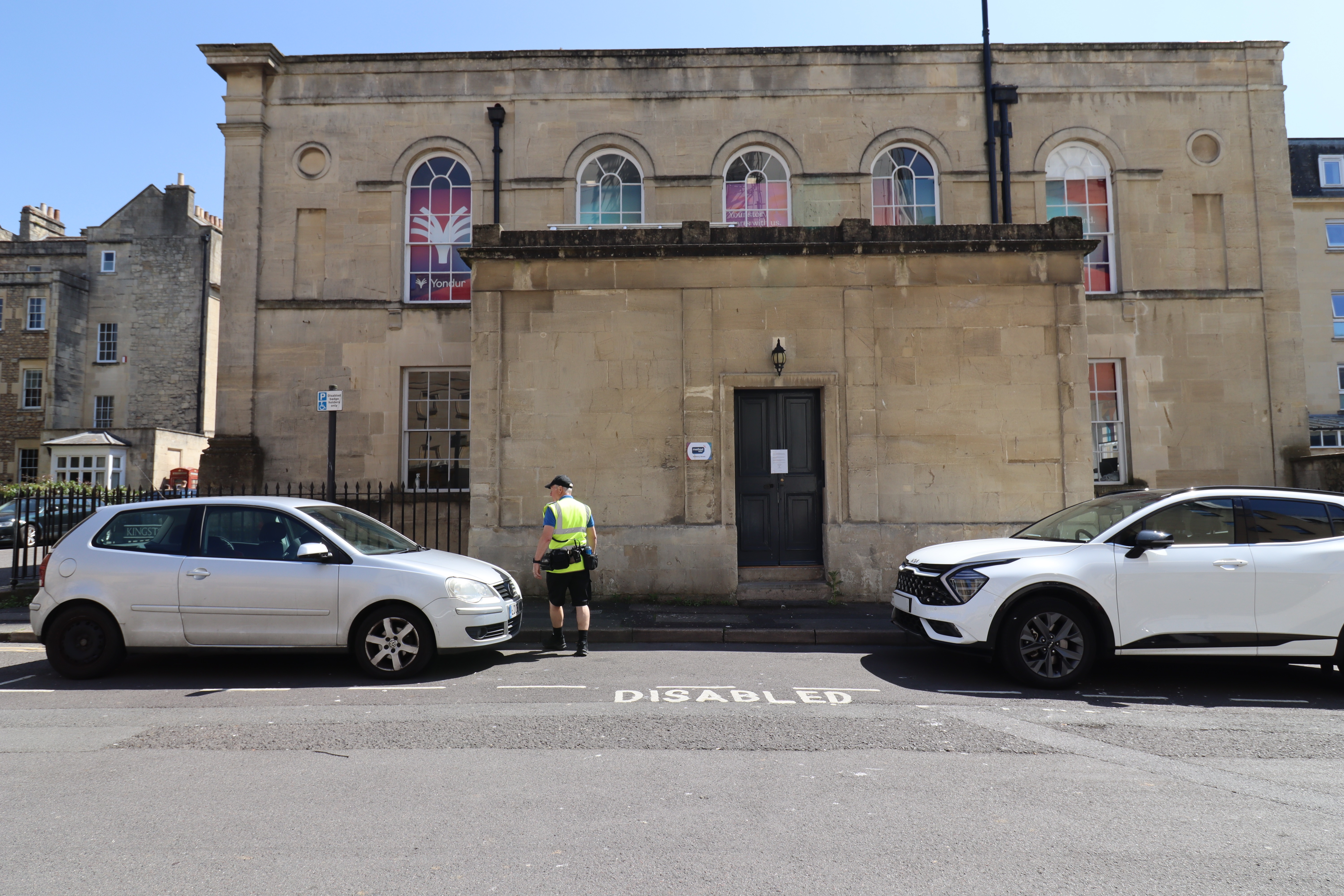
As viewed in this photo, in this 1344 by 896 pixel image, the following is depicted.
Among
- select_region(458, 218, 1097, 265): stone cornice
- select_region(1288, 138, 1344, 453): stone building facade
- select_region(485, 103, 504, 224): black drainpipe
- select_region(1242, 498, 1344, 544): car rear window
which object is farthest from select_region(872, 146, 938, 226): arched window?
select_region(1288, 138, 1344, 453): stone building facade

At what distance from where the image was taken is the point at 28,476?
35.3 metres

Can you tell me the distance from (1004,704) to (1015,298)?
671cm

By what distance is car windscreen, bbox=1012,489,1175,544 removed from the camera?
23.8 feet

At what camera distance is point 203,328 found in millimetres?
35125

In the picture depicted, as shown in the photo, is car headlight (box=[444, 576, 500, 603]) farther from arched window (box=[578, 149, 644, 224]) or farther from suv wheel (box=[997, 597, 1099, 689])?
arched window (box=[578, 149, 644, 224])

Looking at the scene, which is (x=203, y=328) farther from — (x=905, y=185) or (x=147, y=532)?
(x=147, y=532)

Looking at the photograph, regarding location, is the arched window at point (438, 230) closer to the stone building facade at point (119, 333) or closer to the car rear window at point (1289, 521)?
the car rear window at point (1289, 521)

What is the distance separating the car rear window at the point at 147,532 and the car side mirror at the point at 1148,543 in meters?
8.26

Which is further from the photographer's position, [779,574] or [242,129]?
[242,129]

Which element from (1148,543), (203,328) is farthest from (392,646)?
(203,328)

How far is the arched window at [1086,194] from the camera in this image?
15.9 meters

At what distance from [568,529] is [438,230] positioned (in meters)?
10.2

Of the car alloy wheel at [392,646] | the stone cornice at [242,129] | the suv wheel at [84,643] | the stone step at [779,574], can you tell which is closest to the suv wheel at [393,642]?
the car alloy wheel at [392,646]

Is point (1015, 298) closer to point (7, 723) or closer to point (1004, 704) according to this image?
point (1004, 704)
